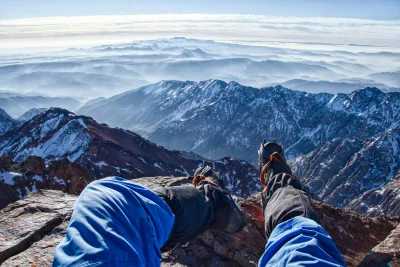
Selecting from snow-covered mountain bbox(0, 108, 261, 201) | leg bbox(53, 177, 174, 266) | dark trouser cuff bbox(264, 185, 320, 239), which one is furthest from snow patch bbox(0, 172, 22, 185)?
leg bbox(53, 177, 174, 266)

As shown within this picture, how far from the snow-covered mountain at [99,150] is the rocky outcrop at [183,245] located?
9122cm

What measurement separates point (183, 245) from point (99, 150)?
339 ft

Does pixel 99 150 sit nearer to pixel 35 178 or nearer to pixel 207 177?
pixel 35 178

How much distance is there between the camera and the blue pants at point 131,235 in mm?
3787

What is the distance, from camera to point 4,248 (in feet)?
22.8

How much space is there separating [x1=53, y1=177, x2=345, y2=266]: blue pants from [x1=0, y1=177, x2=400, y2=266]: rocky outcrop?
3015mm

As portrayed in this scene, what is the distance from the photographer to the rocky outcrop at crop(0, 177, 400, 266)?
7203mm

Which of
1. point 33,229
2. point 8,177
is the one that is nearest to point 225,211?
point 33,229

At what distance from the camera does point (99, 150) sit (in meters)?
107

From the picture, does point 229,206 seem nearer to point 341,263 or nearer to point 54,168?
point 341,263

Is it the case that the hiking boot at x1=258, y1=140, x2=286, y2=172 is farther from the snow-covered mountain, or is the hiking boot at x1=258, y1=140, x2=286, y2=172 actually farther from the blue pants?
the snow-covered mountain

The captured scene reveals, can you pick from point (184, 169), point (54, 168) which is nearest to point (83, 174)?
point (54, 168)

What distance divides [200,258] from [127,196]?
160 inches

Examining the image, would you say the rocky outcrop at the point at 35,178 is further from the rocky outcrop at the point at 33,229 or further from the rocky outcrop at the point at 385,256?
the rocky outcrop at the point at 385,256
